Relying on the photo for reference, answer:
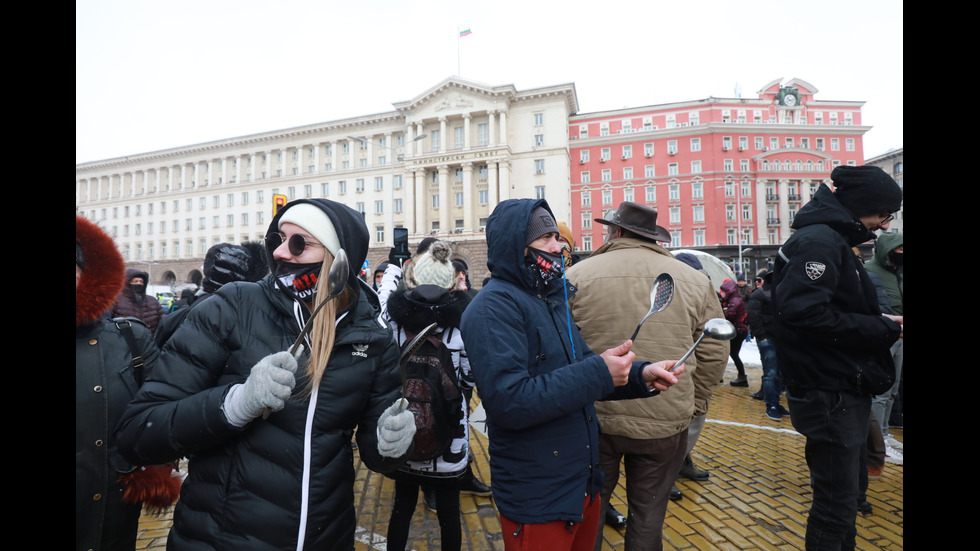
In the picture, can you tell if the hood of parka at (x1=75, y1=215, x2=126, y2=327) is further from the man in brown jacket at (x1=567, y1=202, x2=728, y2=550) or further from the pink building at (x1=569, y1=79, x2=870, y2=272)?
the pink building at (x1=569, y1=79, x2=870, y2=272)

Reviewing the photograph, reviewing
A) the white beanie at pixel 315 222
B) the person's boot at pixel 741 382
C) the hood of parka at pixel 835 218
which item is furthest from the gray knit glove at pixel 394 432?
the person's boot at pixel 741 382

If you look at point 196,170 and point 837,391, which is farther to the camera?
point 196,170

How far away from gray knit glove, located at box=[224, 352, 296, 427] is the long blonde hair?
0.67ft

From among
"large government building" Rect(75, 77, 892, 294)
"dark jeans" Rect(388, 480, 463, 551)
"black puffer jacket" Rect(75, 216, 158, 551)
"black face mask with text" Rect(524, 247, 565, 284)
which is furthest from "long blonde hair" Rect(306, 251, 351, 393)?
"large government building" Rect(75, 77, 892, 294)

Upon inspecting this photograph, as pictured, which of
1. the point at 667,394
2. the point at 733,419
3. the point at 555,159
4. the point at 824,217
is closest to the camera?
the point at 667,394

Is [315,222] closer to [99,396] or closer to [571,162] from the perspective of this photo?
[99,396]

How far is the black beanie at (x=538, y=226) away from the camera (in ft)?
6.85

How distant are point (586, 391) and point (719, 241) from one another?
55.7 metres

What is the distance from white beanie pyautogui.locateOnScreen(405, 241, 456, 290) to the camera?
11.7ft

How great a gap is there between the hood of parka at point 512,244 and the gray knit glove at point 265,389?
950 mm

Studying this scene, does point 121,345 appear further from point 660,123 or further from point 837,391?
point 660,123
